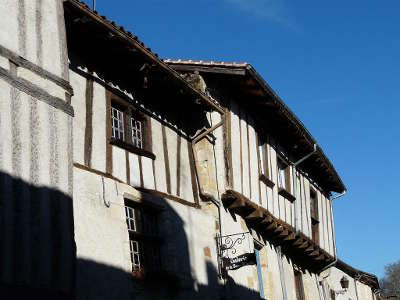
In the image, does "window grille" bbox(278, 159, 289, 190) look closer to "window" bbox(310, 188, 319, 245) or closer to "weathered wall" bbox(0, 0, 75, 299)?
"window" bbox(310, 188, 319, 245)

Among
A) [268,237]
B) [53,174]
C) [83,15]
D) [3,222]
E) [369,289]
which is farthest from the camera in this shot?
[369,289]

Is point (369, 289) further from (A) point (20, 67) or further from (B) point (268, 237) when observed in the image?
(A) point (20, 67)

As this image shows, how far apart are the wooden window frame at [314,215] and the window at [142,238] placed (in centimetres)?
757

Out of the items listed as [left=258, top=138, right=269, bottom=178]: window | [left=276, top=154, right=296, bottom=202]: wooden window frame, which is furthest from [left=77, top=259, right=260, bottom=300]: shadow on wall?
[left=276, top=154, right=296, bottom=202]: wooden window frame

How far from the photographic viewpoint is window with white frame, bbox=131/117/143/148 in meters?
11.0

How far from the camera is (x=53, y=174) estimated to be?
746cm

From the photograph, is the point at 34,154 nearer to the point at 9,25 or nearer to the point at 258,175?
the point at 9,25

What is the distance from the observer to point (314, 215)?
58.7ft

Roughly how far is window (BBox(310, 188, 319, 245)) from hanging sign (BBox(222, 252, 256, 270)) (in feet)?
20.6

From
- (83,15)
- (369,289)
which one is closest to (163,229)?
(83,15)

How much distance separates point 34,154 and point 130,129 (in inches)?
140

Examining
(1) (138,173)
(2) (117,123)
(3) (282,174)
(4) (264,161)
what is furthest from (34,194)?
(3) (282,174)

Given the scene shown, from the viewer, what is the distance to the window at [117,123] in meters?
10.5

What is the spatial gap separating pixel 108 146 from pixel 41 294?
3490 millimetres
